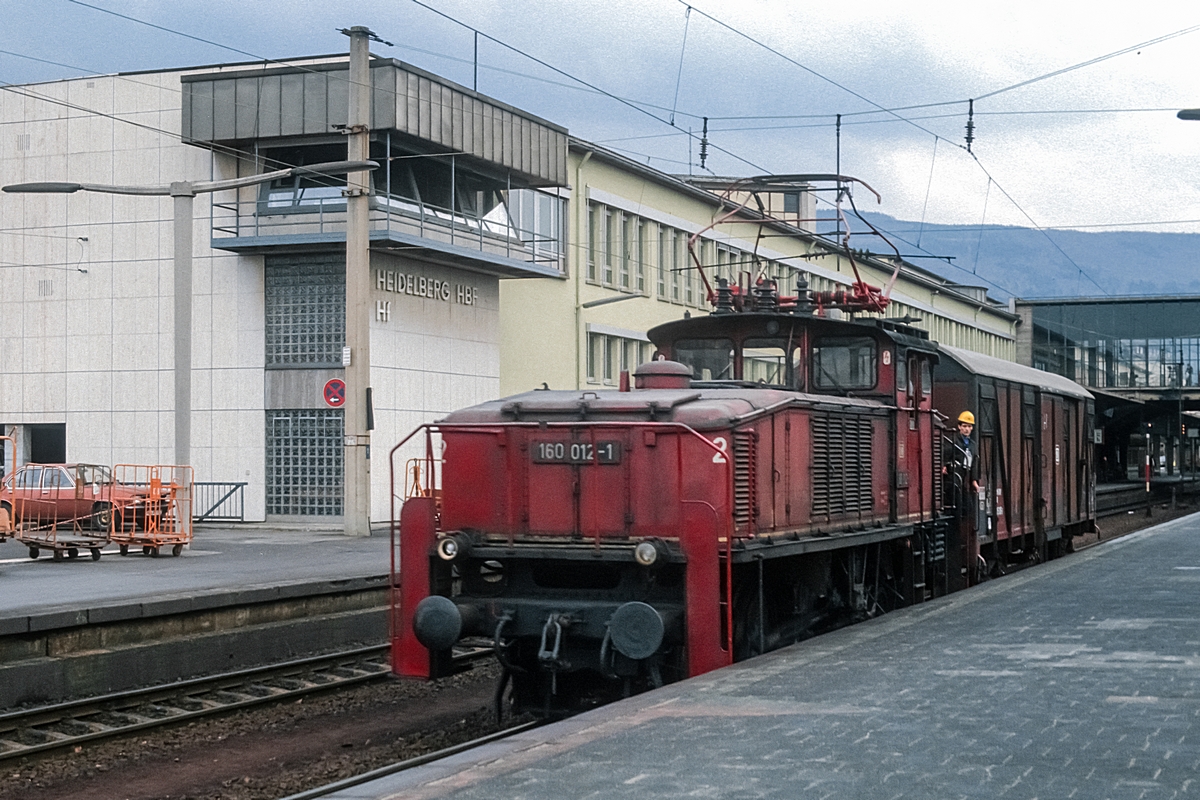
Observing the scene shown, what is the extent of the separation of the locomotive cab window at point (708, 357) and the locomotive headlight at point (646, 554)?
350cm

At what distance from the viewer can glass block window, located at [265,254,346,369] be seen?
92.5 feet

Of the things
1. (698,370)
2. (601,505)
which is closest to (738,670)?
(601,505)

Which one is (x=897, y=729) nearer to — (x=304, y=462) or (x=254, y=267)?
(x=304, y=462)

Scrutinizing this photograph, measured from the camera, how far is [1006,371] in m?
19.6

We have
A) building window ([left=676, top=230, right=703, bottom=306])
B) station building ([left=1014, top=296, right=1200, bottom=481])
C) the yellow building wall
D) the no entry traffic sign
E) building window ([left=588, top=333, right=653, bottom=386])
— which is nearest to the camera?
the no entry traffic sign

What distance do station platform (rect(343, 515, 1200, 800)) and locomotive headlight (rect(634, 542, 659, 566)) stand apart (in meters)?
0.88

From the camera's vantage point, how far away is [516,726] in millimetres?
10672

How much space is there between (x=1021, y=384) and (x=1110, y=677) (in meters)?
11.7

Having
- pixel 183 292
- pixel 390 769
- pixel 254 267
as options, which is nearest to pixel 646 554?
pixel 390 769

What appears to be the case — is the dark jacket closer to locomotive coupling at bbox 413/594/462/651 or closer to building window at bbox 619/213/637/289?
locomotive coupling at bbox 413/594/462/651

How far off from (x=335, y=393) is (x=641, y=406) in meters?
16.5

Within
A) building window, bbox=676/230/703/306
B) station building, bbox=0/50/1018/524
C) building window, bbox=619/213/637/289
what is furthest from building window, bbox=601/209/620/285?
station building, bbox=0/50/1018/524

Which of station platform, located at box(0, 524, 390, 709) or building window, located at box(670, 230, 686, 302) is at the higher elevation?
building window, located at box(670, 230, 686, 302)

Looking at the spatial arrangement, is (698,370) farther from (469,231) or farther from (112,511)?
(469,231)
